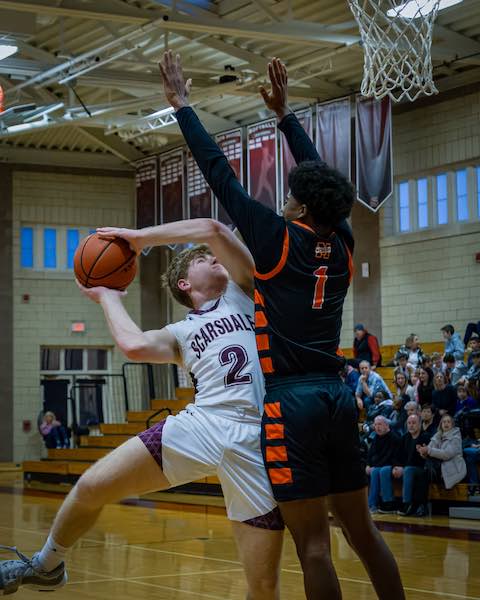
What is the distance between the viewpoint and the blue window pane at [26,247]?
79.0ft

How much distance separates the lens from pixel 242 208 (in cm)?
376

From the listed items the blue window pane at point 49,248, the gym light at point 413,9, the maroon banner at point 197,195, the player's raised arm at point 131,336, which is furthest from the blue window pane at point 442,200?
the player's raised arm at point 131,336

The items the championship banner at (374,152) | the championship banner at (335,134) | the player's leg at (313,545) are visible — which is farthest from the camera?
the championship banner at (335,134)

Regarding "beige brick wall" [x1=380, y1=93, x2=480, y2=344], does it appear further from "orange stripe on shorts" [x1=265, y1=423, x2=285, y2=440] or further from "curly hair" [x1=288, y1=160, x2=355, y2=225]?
"orange stripe on shorts" [x1=265, y1=423, x2=285, y2=440]

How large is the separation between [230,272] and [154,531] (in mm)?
6986

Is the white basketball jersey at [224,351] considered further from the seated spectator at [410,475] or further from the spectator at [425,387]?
the spectator at [425,387]

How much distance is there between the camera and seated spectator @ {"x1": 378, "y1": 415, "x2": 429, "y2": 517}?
11.5 metres

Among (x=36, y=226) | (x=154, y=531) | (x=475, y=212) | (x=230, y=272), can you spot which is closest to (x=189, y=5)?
(x=475, y=212)

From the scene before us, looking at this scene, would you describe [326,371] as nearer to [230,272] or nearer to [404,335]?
[230,272]

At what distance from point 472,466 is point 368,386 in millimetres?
2794

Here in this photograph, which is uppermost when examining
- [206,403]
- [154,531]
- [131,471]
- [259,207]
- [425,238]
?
[425,238]

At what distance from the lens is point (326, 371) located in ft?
12.2

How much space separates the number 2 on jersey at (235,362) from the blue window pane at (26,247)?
20.6 meters

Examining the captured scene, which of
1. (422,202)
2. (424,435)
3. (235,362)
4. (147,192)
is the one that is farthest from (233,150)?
(235,362)
